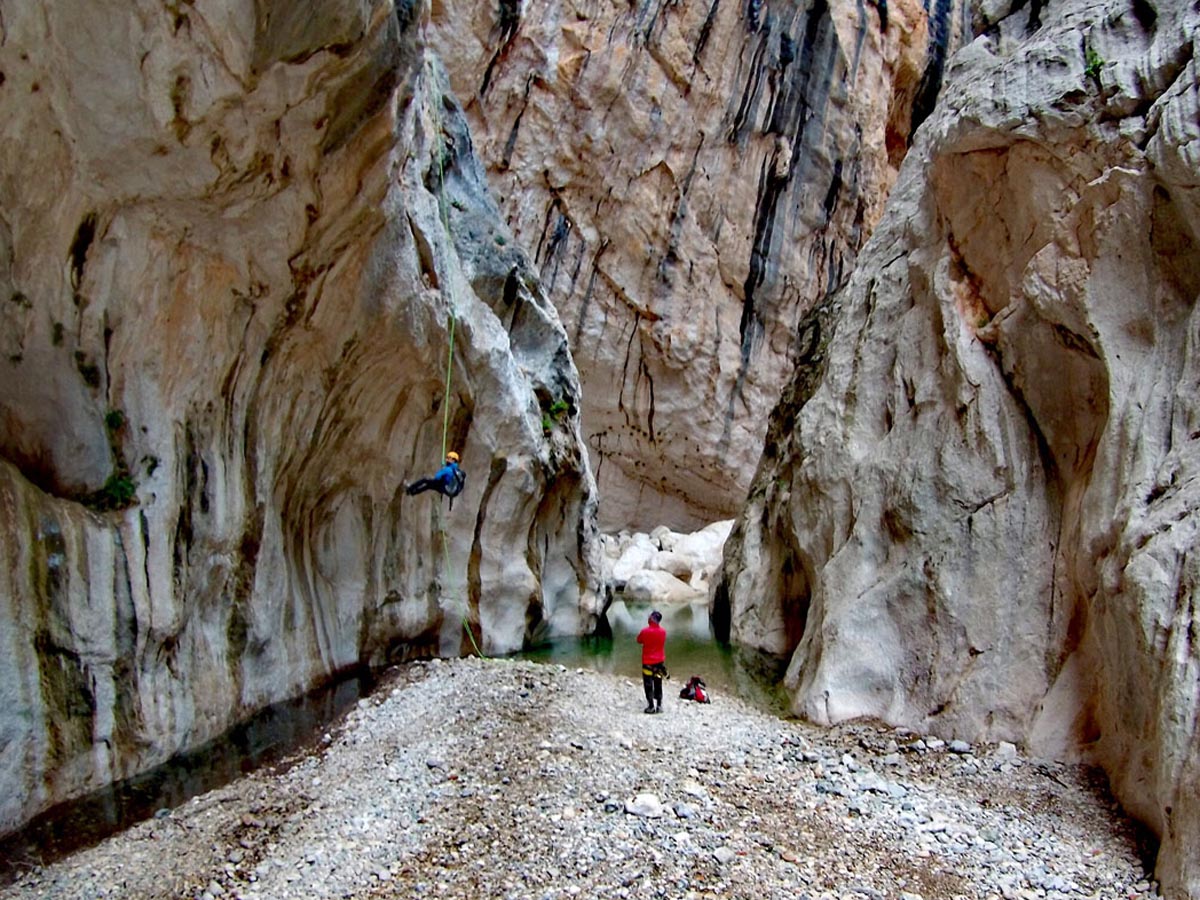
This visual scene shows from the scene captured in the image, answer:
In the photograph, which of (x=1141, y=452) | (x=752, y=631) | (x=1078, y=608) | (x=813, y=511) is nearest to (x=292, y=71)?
(x=1141, y=452)

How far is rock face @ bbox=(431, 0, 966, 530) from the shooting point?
25703 millimetres

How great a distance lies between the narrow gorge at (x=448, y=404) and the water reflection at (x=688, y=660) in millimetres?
636

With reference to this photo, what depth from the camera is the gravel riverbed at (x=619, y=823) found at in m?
5.16

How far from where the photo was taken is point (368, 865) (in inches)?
214

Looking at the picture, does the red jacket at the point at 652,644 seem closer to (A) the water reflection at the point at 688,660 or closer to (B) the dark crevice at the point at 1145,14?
(A) the water reflection at the point at 688,660

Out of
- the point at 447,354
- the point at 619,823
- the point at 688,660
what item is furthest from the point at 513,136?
the point at 619,823

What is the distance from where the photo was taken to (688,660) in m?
14.4

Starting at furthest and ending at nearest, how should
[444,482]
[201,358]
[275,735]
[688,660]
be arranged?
[688,660] < [444,482] < [275,735] < [201,358]

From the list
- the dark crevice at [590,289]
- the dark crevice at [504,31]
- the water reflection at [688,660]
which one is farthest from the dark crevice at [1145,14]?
the dark crevice at [590,289]

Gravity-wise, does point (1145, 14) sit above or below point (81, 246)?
above

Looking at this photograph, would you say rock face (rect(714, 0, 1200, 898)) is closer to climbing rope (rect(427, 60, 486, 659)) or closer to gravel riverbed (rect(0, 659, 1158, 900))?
gravel riverbed (rect(0, 659, 1158, 900))

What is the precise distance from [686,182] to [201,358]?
885 inches

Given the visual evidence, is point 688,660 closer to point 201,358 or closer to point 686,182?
point 201,358

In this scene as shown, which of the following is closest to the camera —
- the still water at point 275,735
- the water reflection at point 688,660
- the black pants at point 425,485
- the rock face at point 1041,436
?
the still water at point 275,735
